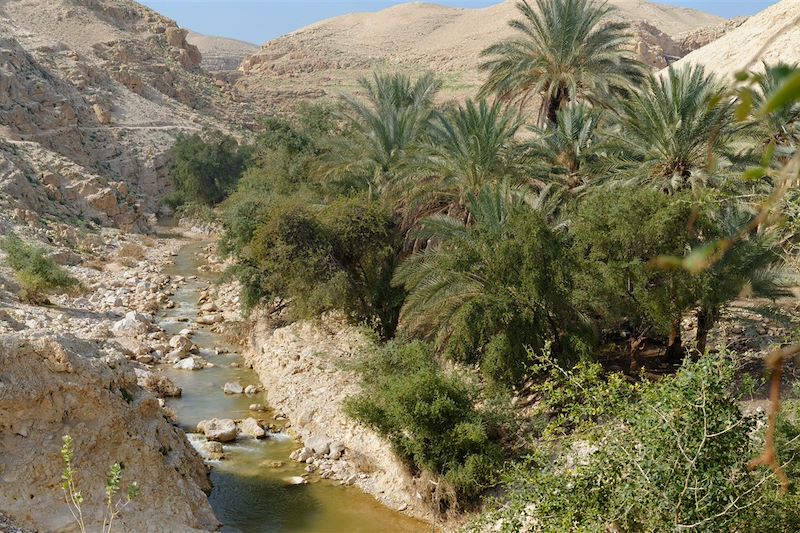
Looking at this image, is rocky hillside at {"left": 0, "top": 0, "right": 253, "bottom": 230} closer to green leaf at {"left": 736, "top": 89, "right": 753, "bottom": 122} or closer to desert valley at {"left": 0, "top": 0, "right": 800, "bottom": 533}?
desert valley at {"left": 0, "top": 0, "right": 800, "bottom": 533}

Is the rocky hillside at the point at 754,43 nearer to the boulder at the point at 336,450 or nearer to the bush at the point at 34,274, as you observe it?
the boulder at the point at 336,450

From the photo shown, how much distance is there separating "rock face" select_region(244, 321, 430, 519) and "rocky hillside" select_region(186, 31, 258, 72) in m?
A: 106

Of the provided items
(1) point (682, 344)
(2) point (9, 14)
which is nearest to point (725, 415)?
(1) point (682, 344)

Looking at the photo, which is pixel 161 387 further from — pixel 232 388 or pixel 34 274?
pixel 34 274

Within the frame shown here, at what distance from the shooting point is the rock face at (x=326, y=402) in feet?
41.7

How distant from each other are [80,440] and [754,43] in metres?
30.8

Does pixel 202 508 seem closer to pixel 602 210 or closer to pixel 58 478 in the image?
pixel 58 478

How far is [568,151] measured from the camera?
1730 cm

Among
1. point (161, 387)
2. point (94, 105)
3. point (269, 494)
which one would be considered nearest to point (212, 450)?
point (269, 494)

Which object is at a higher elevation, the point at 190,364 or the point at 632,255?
the point at 632,255

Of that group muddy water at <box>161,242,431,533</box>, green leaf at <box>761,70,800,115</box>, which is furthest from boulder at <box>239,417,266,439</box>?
green leaf at <box>761,70,800,115</box>

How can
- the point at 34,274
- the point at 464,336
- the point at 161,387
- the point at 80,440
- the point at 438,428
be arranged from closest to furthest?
the point at 80,440
the point at 438,428
the point at 464,336
the point at 161,387
the point at 34,274

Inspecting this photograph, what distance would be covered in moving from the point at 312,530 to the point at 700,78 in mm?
11648

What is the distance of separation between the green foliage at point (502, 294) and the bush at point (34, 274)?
11.9 m
